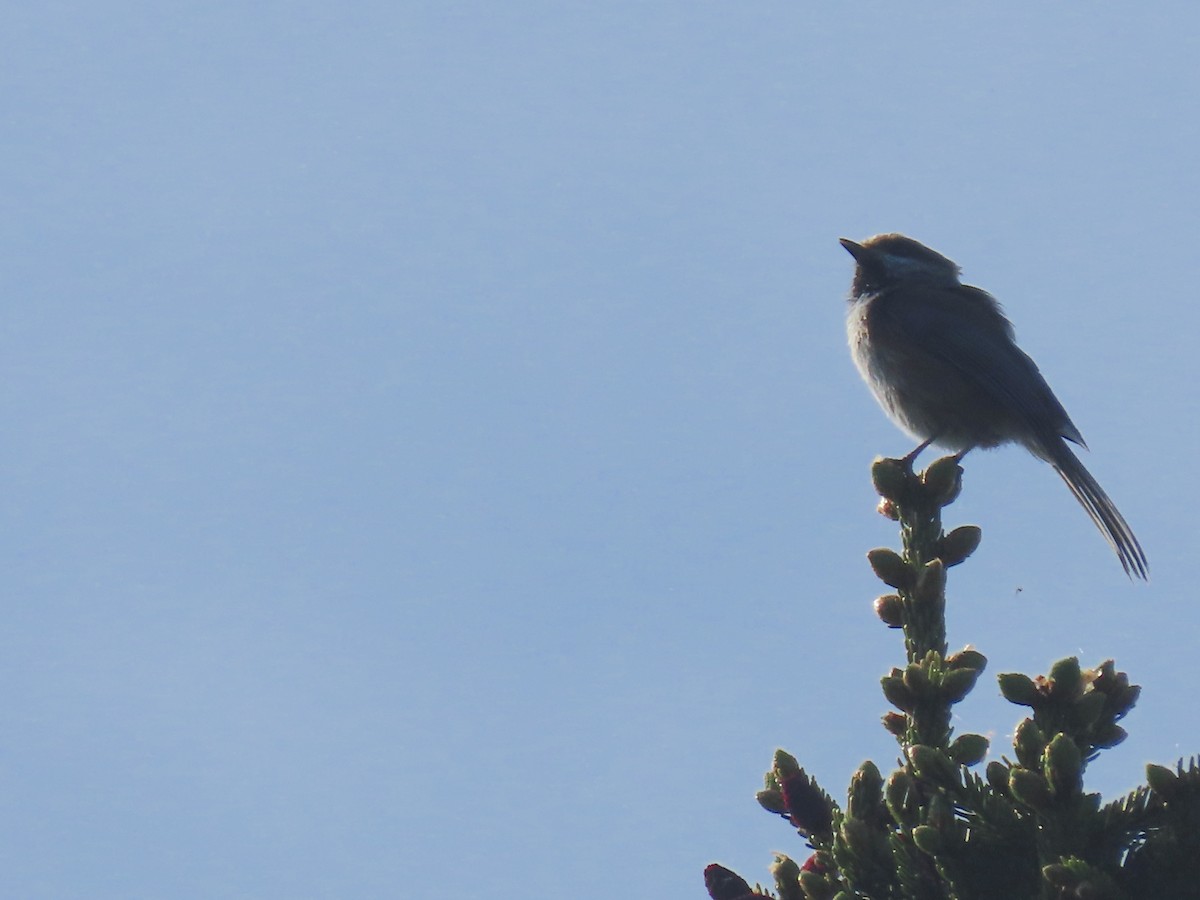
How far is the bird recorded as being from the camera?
6.83 m

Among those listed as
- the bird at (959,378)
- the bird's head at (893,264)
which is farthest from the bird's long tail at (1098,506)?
the bird's head at (893,264)

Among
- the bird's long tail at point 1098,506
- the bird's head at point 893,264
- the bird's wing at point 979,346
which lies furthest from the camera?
the bird's head at point 893,264

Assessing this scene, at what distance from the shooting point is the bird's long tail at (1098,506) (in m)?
6.10

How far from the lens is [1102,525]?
20.6 ft

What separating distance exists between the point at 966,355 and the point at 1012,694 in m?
4.60

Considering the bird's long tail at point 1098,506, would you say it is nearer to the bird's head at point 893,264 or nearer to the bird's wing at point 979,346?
the bird's wing at point 979,346

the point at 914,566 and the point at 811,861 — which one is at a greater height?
the point at 914,566

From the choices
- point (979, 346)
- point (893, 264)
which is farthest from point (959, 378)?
point (893, 264)

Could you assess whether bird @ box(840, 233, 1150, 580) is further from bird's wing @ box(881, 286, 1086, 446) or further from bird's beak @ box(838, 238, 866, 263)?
bird's beak @ box(838, 238, 866, 263)

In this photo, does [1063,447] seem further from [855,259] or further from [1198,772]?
[1198,772]

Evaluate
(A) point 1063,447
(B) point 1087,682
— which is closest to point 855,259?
(A) point 1063,447

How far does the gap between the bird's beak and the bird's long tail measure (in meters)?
1.90

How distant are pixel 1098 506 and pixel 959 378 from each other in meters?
1.03

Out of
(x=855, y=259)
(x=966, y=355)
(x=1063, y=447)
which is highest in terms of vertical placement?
(x=855, y=259)
